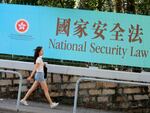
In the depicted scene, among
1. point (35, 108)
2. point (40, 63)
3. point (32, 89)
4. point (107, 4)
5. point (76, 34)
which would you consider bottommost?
point (35, 108)

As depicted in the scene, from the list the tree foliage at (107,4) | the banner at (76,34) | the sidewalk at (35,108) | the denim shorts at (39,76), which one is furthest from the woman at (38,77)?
the tree foliage at (107,4)

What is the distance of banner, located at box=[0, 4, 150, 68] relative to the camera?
11109 mm

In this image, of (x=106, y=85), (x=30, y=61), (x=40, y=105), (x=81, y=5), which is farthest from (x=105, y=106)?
(x=81, y=5)

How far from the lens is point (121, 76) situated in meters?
11.0

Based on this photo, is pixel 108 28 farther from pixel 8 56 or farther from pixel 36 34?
pixel 8 56

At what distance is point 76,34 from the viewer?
448 inches

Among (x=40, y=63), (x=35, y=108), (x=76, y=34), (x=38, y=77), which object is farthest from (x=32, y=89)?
(x=76, y=34)

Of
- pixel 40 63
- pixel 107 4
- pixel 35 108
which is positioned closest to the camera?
pixel 40 63

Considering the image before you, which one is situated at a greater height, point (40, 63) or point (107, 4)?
point (107, 4)

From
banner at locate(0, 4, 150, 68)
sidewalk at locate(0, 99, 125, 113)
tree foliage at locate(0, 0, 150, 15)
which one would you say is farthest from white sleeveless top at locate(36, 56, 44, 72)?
tree foliage at locate(0, 0, 150, 15)

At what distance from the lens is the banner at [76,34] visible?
1111cm

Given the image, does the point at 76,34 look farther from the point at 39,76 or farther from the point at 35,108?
the point at 35,108

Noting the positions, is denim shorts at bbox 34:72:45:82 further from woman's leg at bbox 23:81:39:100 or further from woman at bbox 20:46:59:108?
woman's leg at bbox 23:81:39:100

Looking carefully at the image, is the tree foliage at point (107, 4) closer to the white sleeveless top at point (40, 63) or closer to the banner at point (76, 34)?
the banner at point (76, 34)
